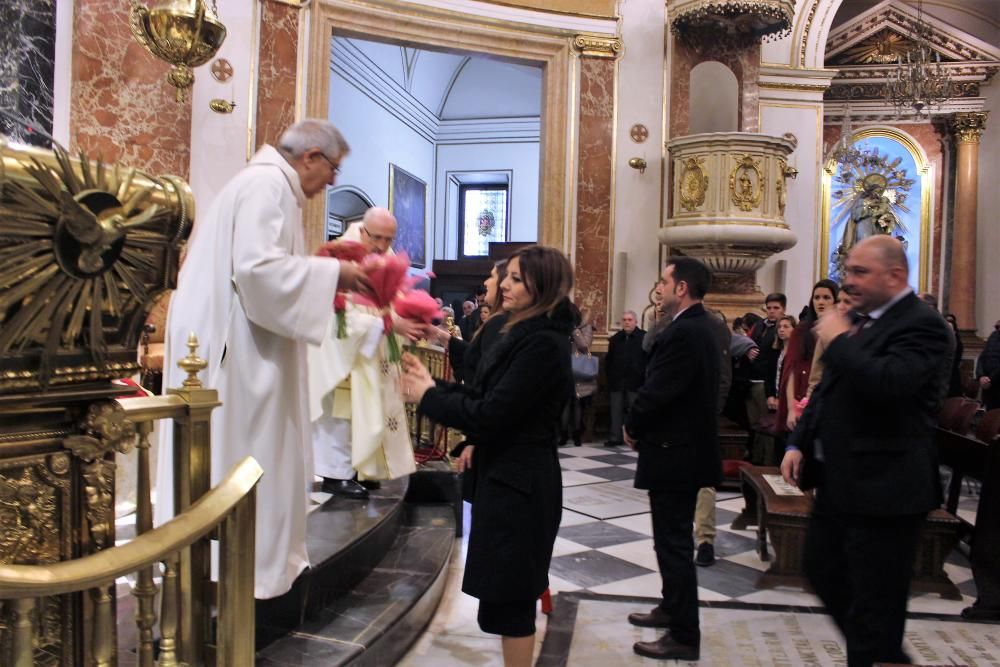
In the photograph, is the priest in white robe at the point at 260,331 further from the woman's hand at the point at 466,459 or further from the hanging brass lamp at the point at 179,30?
the hanging brass lamp at the point at 179,30

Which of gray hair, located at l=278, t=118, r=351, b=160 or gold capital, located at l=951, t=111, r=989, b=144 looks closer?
gray hair, located at l=278, t=118, r=351, b=160

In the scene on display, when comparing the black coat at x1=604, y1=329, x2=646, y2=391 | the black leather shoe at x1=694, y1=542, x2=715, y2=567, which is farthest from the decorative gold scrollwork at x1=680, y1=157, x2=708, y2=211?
the black leather shoe at x1=694, y1=542, x2=715, y2=567

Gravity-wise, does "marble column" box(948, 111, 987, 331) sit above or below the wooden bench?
above

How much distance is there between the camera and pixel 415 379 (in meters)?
2.56

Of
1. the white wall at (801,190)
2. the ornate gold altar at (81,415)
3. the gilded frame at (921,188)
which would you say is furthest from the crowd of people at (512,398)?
the gilded frame at (921,188)

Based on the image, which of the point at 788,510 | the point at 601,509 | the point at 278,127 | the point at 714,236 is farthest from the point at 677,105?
the point at 788,510

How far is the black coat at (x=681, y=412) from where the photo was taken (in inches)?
130

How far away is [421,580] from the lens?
144 inches

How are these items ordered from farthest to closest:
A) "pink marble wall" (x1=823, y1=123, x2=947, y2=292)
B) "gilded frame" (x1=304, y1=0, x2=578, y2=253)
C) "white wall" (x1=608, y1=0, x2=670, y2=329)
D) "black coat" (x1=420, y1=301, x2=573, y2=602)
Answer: "pink marble wall" (x1=823, y1=123, x2=947, y2=292), "white wall" (x1=608, y1=0, x2=670, y2=329), "gilded frame" (x1=304, y1=0, x2=578, y2=253), "black coat" (x1=420, y1=301, x2=573, y2=602)

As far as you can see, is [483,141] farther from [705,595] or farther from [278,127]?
[705,595]

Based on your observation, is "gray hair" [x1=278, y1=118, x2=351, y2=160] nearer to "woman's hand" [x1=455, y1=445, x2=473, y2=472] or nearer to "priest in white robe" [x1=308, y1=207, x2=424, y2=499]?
"woman's hand" [x1=455, y1=445, x2=473, y2=472]

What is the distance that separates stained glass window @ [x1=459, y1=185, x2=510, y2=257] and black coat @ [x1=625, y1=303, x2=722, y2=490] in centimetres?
1574

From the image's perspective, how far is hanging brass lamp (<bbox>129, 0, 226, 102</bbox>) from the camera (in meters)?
5.59

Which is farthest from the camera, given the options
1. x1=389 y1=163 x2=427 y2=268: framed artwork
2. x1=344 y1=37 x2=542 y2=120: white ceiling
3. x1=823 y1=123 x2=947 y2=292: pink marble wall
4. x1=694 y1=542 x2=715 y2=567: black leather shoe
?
x1=344 y1=37 x2=542 y2=120: white ceiling
